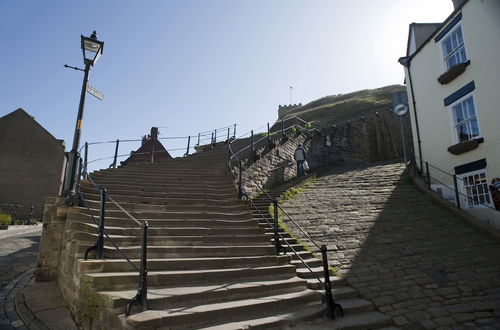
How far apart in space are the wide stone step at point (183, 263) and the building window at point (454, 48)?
9.84 meters

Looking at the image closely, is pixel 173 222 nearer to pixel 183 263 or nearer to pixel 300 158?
pixel 183 263

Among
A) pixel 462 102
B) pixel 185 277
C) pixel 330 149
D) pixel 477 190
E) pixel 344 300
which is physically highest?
pixel 330 149

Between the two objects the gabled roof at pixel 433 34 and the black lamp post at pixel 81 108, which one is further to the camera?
the gabled roof at pixel 433 34

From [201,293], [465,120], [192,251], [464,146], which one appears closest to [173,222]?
[192,251]

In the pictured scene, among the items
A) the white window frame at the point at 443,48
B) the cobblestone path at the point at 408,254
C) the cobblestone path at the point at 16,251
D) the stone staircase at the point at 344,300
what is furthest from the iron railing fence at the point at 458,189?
the cobblestone path at the point at 16,251

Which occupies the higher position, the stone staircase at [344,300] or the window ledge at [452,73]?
the window ledge at [452,73]

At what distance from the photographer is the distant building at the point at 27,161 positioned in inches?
977

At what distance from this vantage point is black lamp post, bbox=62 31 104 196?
7.04 meters

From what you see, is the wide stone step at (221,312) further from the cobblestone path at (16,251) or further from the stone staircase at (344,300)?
the cobblestone path at (16,251)

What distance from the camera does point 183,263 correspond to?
5.84 m

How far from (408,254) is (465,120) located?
6305 millimetres

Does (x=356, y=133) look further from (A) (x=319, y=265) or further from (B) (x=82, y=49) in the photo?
(B) (x=82, y=49)

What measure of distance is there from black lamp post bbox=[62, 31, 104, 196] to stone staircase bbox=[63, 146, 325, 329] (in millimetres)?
676

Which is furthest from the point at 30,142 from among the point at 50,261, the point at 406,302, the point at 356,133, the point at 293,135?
the point at 406,302
